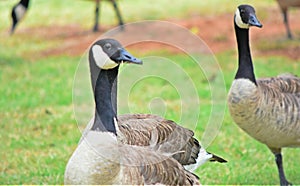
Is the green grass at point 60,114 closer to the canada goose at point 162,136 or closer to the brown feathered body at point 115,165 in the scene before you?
the canada goose at point 162,136

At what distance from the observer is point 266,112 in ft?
18.7

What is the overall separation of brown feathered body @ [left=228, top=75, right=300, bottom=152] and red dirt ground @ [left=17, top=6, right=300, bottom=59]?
561 centimetres

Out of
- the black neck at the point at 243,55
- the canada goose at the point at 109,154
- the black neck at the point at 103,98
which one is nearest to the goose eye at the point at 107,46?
the canada goose at the point at 109,154

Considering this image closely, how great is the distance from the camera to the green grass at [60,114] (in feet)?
20.5

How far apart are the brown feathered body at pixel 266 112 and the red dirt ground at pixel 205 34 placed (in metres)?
5.61

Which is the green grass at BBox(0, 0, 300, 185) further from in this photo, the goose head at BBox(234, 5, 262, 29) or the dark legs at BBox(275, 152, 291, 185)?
the goose head at BBox(234, 5, 262, 29)

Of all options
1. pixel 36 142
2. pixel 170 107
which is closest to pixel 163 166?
pixel 36 142

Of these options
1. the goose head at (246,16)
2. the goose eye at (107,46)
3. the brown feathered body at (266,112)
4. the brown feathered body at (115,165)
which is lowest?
the brown feathered body at (266,112)

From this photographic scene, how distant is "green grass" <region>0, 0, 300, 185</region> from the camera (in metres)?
6.24

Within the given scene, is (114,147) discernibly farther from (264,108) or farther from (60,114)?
(60,114)

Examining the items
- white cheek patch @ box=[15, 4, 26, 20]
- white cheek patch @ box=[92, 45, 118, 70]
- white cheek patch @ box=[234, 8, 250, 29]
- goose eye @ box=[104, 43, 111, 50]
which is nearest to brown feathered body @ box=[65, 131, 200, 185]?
white cheek patch @ box=[92, 45, 118, 70]

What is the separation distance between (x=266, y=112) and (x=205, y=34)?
24.1 feet

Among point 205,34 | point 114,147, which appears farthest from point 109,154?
point 205,34

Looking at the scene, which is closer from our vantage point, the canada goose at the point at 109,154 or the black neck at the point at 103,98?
the canada goose at the point at 109,154
